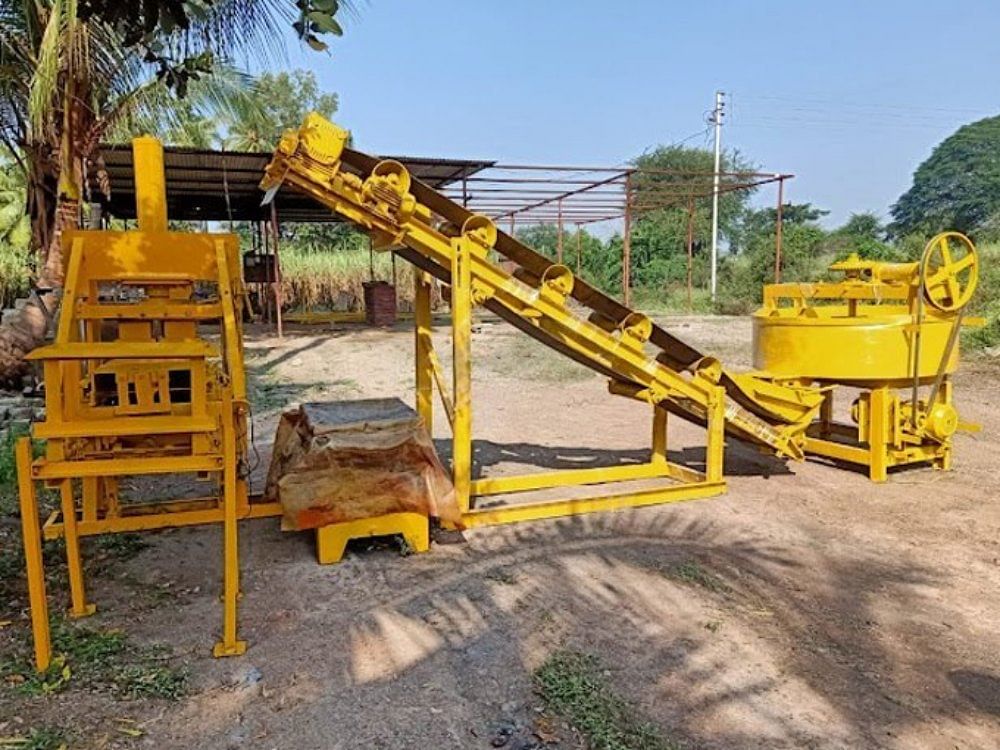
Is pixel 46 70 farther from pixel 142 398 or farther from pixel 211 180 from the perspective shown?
pixel 211 180

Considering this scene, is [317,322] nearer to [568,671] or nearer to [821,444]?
[821,444]

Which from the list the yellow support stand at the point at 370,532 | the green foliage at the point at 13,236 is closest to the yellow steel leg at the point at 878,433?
the yellow support stand at the point at 370,532

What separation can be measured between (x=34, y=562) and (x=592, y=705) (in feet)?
7.24

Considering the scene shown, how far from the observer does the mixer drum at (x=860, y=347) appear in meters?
5.78

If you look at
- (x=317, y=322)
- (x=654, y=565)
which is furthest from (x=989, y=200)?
(x=654, y=565)

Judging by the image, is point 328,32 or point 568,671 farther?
point 568,671

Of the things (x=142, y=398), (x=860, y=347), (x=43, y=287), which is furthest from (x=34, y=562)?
(x=43, y=287)

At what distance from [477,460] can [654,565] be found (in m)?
2.87

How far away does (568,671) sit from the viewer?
121 inches

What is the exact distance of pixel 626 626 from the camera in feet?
11.6

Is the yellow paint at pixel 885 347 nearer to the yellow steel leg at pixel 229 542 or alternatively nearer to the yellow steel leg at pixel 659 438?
the yellow steel leg at pixel 659 438

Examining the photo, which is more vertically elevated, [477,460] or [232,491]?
[232,491]

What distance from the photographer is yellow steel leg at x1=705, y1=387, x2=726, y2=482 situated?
5.49 meters

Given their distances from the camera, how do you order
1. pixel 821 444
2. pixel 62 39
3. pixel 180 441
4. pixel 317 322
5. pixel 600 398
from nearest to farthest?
pixel 180 441, pixel 821 444, pixel 62 39, pixel 600 398, pixel 317 322
